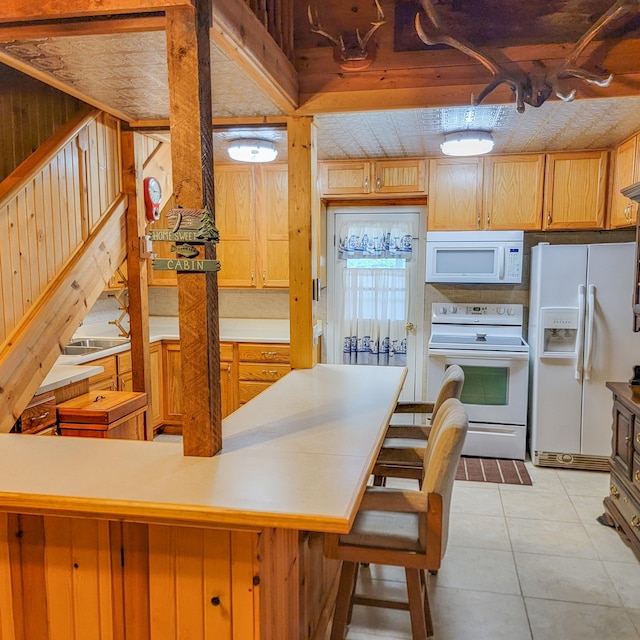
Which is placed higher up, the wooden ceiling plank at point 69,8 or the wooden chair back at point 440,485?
the wooden ceiling plank at point 69,8

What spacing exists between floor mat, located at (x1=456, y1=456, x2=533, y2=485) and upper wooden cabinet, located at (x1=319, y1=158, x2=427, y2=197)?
7.13ft

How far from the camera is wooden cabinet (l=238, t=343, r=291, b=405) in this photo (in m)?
4.25

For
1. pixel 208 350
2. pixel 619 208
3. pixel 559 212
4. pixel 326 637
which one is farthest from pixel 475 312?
pixel 208 350

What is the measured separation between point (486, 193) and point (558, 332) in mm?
1208

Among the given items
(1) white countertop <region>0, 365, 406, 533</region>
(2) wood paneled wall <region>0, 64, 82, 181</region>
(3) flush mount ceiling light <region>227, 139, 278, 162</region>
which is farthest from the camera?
(3) flush mount ceiling light <region>227, 139, 278, 162</region>

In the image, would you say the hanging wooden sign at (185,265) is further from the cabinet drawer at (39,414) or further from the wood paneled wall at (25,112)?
the wood paneled wall at (25,112)

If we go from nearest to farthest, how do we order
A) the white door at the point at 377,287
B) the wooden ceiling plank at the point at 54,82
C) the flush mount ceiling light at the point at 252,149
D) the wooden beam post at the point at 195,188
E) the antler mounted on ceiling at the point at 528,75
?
the wooden beam post at the point at 195,188, the wooden ceiling plank at the point at 54,82, the antler mounted on ceiling at the point at 528,75, the flush mount ceiling light at the point at 252,149, the white door at the point at 377,287

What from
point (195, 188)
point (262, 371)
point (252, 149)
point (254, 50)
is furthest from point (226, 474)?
point (262, 371)

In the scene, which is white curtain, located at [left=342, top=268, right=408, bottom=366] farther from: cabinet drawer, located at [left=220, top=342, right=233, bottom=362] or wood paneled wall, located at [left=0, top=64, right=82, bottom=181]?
wood paneled wall, located at [left=0, top=64, right=82, bottom=181]

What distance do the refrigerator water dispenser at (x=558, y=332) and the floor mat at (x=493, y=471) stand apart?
860 millimetres

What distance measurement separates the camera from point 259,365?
14.1 feet

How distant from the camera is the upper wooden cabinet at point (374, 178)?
4234 mm

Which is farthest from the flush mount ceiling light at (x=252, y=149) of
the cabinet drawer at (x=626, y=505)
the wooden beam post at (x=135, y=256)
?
the cabinet drawer at (x=626, y=505)

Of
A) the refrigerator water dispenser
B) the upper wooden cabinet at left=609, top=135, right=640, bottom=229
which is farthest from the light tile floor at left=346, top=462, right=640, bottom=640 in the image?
the upper wooden cabinet at left=609, top=135, right=640, bottom=229
